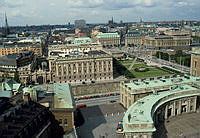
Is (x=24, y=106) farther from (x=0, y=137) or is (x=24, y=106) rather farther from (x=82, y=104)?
(x=82, y=104)

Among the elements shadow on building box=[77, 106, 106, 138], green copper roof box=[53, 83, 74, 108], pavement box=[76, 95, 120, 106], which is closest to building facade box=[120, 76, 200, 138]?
pavement box=[76, 95, 120, 106]

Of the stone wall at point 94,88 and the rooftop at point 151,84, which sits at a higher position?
the rooftop at point 151,84

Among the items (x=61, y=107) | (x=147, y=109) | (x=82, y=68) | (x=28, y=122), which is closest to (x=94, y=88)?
(x=82, y=68)

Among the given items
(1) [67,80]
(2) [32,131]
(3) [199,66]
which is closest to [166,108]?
(2) [32,131]

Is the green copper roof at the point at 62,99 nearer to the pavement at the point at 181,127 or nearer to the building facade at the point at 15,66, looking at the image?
the pavement at the point at 181,127

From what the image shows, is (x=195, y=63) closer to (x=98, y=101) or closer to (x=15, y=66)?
(x=98, y=101)

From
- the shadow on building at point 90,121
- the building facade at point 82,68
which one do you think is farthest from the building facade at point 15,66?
the shadow on building at point 90,121
